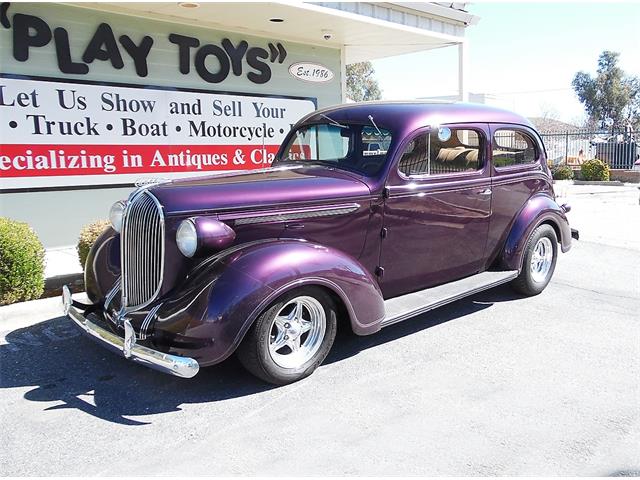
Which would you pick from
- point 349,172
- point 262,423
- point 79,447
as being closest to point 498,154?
point 349,172

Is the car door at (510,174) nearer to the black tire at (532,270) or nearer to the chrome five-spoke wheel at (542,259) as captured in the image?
the black tire at (532,270)

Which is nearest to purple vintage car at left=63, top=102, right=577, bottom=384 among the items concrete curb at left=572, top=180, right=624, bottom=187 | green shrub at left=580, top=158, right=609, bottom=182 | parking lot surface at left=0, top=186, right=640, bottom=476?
parking lot surface at left=0, top=186, right=640, bottom=476

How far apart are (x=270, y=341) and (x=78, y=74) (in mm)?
5429

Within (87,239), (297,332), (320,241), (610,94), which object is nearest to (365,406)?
(297,332)

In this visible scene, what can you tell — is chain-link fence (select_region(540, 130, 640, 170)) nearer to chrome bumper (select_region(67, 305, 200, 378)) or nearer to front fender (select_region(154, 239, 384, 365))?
front fender (select_region(154, 239, 384, 365))

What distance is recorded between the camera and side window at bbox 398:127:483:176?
4336 mm

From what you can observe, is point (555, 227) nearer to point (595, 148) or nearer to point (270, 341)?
point (270, 341)

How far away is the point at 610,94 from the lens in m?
37.9

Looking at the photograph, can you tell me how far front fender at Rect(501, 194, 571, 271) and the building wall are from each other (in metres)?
5.16

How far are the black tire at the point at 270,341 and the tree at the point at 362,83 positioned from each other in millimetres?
32927

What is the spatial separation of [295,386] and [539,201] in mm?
3223

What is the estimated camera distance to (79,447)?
111 inches

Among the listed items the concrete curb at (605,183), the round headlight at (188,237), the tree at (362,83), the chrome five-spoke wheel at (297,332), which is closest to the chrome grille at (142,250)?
the round headlight at (188,237)

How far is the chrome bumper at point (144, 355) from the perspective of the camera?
2.99 metres
